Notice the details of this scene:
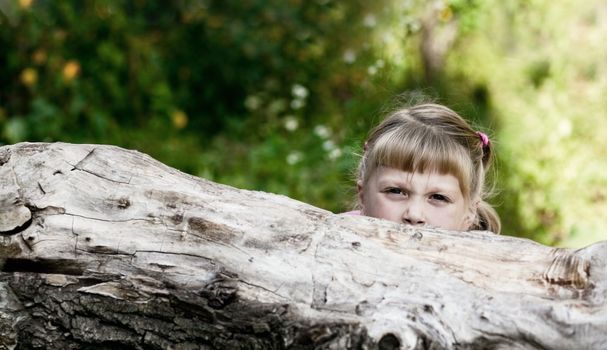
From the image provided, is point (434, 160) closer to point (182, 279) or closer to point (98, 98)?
point (182, 279)

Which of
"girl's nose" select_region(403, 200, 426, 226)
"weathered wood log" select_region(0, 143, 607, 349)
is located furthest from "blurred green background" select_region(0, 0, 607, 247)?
"weathered wood log" select_region(0, 143, 607, 349)

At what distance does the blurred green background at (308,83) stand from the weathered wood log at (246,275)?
2.53 m

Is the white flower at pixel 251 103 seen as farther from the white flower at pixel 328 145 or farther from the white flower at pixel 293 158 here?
the white flower at pixel 328 145

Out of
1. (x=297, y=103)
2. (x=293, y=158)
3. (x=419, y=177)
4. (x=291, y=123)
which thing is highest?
(x=297, y=103)

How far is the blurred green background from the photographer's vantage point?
5.17m

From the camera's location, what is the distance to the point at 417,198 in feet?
8.79

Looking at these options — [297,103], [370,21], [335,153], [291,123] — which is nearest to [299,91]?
[297,103]

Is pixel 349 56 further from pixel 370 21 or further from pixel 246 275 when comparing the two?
pixel 246 275

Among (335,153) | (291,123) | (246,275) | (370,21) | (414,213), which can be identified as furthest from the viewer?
(370,21)

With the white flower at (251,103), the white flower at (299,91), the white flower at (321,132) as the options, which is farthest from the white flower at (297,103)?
the white flower at (321,132)

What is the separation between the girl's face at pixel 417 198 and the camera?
2680mm

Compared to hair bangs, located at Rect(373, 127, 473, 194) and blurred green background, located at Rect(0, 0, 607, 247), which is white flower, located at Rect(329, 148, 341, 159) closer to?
blurred green background, located at Rect(0, 0, 607, 247)

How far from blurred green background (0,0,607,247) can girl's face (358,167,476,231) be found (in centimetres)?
189

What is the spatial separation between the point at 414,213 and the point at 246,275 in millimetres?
782
